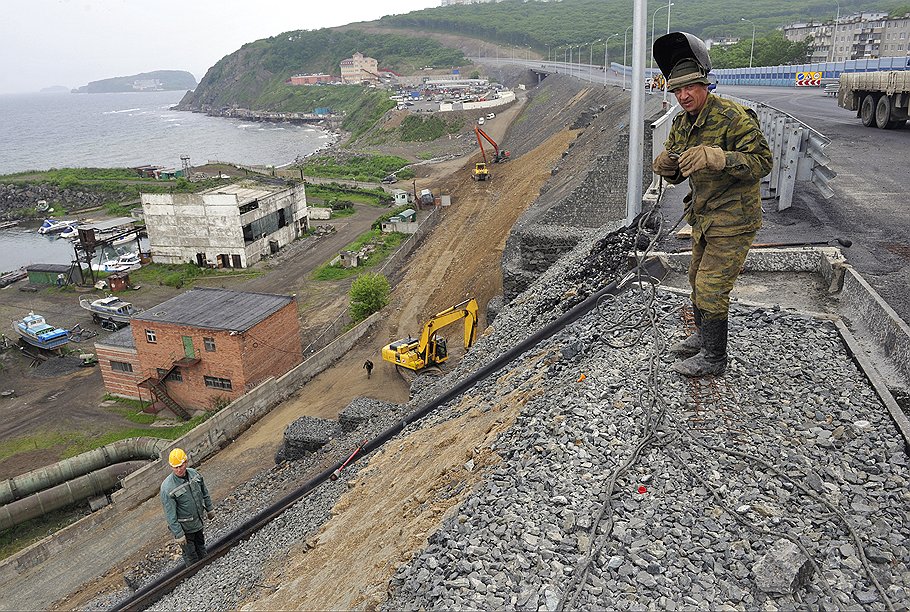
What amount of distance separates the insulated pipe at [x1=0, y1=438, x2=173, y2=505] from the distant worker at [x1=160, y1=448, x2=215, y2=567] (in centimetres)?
1144

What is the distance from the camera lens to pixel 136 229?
1865 inches

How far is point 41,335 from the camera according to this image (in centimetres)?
3103

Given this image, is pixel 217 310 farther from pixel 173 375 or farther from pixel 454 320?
pixel 454 320

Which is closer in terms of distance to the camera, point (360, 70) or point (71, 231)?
point (71, 231)

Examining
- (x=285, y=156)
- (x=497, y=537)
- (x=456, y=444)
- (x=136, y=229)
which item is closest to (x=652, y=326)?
A: (x=456, y=444)

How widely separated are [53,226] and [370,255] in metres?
44.2

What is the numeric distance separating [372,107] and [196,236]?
90.1m

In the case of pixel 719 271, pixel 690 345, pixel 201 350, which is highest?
pixel 719 271

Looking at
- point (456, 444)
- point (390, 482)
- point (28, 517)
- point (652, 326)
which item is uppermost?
point (652, 326)

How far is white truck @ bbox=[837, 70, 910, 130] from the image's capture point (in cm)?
1973

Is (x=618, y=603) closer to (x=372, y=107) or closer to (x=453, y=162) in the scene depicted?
(x=453, y=162)

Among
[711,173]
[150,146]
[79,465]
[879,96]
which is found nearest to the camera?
[711,173]

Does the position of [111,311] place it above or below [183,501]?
below

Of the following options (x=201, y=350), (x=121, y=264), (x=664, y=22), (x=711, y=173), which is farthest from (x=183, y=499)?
(x=664, y=22)
